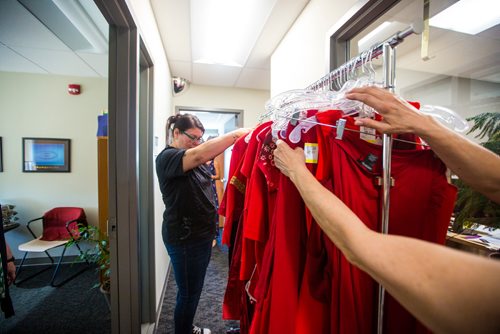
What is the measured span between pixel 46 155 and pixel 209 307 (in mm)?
2949

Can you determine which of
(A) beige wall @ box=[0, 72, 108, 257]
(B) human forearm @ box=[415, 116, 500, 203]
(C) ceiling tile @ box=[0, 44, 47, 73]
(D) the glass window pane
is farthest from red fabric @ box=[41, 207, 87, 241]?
(D) the glass window pane

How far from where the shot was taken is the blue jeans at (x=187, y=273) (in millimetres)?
1410

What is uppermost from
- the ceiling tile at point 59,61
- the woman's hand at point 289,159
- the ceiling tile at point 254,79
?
the ceiling tile at point 254,79

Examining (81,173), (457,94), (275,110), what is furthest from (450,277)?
(81,173)

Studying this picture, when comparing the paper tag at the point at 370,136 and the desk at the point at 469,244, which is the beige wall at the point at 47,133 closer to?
the paper tag at the point at 370,136

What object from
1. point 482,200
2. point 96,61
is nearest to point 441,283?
point 482,200

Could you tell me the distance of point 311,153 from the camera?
0.65 metres

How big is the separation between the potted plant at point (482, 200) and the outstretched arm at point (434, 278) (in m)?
0.74

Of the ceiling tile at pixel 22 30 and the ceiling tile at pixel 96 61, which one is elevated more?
the ceiling tile at pixel 96 61

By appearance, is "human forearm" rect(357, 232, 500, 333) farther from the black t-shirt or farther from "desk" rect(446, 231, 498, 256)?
the black t-shirt

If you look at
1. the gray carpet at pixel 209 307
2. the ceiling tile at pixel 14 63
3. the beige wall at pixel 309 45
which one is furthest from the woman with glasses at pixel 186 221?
the ceiling tile at pixel 14 63

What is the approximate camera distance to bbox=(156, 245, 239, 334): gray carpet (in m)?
1.90

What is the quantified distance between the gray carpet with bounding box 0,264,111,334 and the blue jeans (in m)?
0.99

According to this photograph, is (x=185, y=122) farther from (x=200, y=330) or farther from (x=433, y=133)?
(x=200, y=330)
